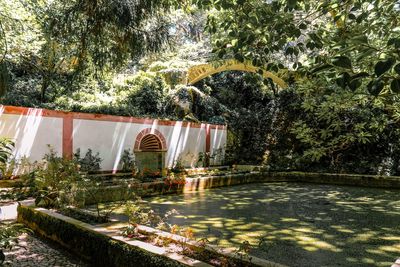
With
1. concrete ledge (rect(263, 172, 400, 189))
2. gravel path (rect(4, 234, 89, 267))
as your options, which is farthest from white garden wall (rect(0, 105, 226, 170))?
gravel path (rect(4, 234, 89, 267))

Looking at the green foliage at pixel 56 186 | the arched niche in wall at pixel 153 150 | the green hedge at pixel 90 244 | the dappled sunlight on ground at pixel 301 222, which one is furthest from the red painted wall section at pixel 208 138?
the green hedge at pixel 90 244

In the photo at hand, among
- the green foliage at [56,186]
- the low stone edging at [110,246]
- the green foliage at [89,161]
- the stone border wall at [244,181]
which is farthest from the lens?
the green foliage at [89,161]

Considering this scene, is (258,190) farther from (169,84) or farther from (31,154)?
(169,84)

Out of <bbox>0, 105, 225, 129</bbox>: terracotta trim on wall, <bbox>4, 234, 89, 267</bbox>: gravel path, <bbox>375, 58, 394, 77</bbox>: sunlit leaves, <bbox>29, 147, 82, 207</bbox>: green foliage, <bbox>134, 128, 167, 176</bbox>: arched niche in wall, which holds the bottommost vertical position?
<bbox>4, 234, 89, 267</bbox>: gravel path

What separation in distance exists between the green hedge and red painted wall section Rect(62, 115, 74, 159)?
13.3 feet

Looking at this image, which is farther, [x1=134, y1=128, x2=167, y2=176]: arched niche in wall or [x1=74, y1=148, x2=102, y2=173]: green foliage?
[x1=134, y1=128, x2=167, y2=176]: arched niche in wall

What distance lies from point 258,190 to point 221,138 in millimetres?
5958

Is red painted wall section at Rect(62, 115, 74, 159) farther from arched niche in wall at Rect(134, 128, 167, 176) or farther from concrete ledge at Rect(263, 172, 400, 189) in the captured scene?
concrete ledge at Rect(263, 172, 400, 189)

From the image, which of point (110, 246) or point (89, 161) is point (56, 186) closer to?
point (110, 246)

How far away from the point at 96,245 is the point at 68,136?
623 cm

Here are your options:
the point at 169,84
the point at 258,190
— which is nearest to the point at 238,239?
the point at 258,190

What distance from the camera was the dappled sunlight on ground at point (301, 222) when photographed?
4.56m

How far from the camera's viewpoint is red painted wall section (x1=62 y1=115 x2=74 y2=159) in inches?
383

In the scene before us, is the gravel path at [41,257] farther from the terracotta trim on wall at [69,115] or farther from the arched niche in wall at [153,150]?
the arched niche in wall at [153,150]
